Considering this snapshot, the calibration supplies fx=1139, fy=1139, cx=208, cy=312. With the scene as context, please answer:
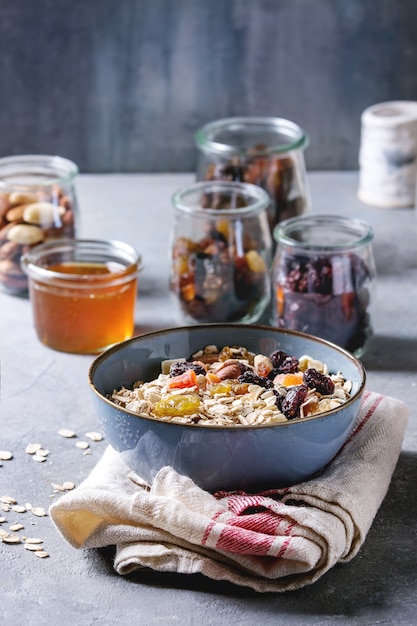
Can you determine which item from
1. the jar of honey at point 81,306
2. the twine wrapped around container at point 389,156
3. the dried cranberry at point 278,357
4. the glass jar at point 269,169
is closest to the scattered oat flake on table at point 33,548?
the dried cranberry at point 278,357

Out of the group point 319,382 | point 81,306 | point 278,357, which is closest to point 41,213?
point 81,306

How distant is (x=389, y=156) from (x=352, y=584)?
4.05ft

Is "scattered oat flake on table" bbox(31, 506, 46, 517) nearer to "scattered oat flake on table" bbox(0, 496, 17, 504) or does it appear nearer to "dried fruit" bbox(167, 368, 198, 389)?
"scattered oat flake on table" bbox(0, 496, 17, 504)

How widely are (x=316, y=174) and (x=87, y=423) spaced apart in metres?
1.17

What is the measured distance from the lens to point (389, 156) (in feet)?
7.13

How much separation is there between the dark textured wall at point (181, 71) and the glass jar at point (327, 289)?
3.10ft

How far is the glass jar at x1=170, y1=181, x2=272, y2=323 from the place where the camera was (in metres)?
1.67

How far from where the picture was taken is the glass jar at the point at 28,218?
70.5 inches

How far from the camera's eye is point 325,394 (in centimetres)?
124

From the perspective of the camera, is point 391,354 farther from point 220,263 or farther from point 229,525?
point 229,525

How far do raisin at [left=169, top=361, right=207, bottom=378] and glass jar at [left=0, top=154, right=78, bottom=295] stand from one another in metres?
0.56

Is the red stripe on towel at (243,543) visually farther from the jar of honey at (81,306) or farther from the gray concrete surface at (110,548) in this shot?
the jar of honey at (81,306)

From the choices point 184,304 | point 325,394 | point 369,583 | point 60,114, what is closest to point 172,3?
point 60,114

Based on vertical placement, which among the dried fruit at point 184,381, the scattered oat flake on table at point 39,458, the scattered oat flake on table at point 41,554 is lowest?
the scattered oat flake on table at point 39,458
